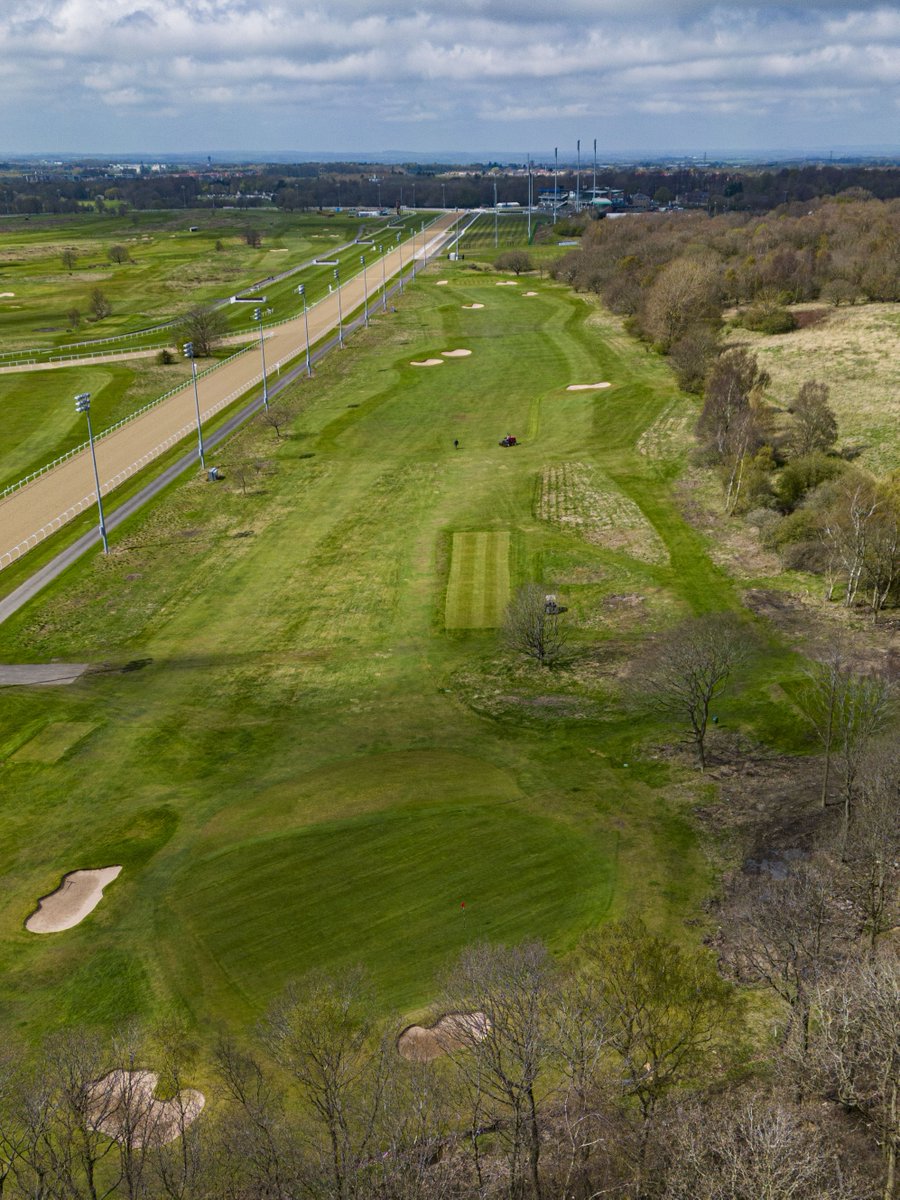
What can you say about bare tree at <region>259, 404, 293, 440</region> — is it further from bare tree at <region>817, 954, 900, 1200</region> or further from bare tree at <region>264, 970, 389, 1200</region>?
bare tree at <region>817, 954, 900, 1200</region>

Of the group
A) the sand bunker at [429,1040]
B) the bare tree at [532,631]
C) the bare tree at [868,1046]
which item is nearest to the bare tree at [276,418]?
the bare tree at [532,631]

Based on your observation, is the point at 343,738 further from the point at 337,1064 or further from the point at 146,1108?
the point at 337,1064

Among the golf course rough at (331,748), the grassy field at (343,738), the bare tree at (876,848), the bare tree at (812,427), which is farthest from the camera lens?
the bare tree at (812,427)

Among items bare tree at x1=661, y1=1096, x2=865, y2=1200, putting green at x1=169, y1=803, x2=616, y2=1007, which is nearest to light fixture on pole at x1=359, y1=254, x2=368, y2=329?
putting green at x1=169, y1=803, x2=616, y2=1007

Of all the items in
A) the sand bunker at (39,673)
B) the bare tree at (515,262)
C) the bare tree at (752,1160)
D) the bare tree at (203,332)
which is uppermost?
the bare tree at (515,262)

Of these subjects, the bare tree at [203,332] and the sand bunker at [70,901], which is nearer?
the sand bunker at [70,901]

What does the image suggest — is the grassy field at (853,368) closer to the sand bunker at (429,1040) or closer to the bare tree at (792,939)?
the bare tree at (792,939)
